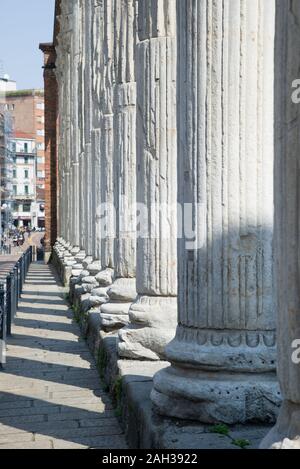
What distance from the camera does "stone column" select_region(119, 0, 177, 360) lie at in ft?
21.0

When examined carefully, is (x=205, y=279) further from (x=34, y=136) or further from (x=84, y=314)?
(x=34, y=136)

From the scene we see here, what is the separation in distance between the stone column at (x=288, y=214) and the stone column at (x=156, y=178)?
11.9 feet

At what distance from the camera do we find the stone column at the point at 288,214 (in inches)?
106

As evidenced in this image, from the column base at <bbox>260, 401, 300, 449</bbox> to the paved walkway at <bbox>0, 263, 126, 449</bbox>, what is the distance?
2974 mm

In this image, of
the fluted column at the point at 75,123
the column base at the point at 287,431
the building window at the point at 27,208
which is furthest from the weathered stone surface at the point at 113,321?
the building window at the point at 27,208

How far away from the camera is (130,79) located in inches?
336

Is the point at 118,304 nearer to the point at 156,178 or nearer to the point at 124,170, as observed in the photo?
the point at 124,170

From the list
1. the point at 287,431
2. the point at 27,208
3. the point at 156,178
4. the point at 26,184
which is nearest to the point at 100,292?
the point at 156,178

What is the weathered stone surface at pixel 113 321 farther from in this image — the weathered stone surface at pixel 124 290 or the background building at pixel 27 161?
the background building at pixel 27 161

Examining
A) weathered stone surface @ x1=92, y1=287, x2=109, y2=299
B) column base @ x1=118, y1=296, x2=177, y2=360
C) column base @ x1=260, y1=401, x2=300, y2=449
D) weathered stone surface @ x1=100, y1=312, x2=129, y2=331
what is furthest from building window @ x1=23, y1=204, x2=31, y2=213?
column base @ x1=260, y1=401, x2=300, y2=449

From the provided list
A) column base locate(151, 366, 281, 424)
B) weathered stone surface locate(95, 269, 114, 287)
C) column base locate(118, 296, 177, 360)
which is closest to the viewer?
column base locate(151, 366, 281, 424)

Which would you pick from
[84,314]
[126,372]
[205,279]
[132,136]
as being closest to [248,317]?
[205,279]

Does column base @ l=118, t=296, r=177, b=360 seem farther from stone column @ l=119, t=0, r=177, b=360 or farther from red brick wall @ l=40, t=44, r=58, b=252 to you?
red brick wall @ l=40, t=44, r=58, b=252

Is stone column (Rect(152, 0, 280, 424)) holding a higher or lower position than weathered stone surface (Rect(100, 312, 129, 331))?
higher
